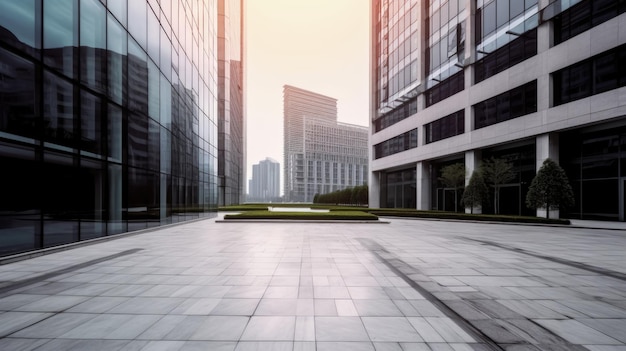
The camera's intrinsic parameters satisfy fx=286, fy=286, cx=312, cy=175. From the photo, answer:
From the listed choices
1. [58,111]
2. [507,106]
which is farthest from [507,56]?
[58,111]

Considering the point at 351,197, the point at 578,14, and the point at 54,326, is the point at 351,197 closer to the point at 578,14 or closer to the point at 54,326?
the point at 578,14

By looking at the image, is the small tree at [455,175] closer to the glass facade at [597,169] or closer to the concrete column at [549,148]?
the concrete column at [549,148]

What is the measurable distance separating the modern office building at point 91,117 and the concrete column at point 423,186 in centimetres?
3070

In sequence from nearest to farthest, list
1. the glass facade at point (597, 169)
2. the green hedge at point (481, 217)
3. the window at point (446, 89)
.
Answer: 1. the green hedge at point (481, 217)
2. the glass facade at point (597, 169)
3. the window at point (446, 89)

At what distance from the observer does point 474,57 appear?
31.8m

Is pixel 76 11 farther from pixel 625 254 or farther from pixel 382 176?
pixel 382 176

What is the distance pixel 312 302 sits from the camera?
5.26 meters

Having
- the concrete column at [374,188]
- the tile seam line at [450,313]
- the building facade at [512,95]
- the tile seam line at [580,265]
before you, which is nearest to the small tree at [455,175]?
the building facade at [512,95]

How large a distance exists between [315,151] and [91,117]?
13989 cm

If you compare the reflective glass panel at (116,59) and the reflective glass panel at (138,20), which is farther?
the reflective glass panel at (138,20)

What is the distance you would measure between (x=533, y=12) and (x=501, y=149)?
1290 cm

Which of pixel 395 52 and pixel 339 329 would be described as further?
pixel 395 52

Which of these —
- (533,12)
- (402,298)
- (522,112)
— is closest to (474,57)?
(533,12)

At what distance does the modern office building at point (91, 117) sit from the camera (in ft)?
29.3
